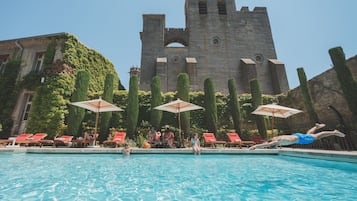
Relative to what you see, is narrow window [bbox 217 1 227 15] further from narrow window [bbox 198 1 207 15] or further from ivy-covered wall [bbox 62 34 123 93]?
ivy-covered wall [bbox 62 34 123 93]

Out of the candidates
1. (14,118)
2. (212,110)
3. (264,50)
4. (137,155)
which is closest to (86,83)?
(14,118)

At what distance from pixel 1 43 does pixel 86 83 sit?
9.56 metres

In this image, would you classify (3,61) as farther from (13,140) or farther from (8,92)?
(13,140)

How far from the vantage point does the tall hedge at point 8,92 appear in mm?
12234

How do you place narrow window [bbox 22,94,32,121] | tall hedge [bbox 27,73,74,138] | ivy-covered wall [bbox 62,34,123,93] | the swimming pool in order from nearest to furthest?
the swimming pool → tall hedge [bbox 27,73,74,138] → narrow window [bbox 22,94,32,121] → ivy-covered wall [bbox 62,34,123,93]

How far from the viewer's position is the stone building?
1269cm

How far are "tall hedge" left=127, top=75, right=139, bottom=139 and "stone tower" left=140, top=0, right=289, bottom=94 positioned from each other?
6.10 metres

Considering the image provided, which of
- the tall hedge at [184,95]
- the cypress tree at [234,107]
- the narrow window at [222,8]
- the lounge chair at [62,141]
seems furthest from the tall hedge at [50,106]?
the narrow window at [222,8]

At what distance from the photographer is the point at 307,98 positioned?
10.4 metres

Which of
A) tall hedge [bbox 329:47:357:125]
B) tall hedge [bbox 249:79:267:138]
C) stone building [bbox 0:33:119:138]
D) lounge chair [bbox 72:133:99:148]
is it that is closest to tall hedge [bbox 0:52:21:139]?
stone building [bbox 0:33:119:138]

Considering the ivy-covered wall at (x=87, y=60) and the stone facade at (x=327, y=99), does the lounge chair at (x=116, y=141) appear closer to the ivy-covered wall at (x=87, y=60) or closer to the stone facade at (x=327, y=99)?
the ivy-covered wall at (x=87, y=60)

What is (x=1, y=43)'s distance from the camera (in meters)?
14.8

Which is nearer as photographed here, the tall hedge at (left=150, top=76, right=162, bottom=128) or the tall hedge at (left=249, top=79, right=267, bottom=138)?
the tall hedge at (left=249, top=79, right=267, bottom=138)

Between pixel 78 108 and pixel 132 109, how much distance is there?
11.5 ft
